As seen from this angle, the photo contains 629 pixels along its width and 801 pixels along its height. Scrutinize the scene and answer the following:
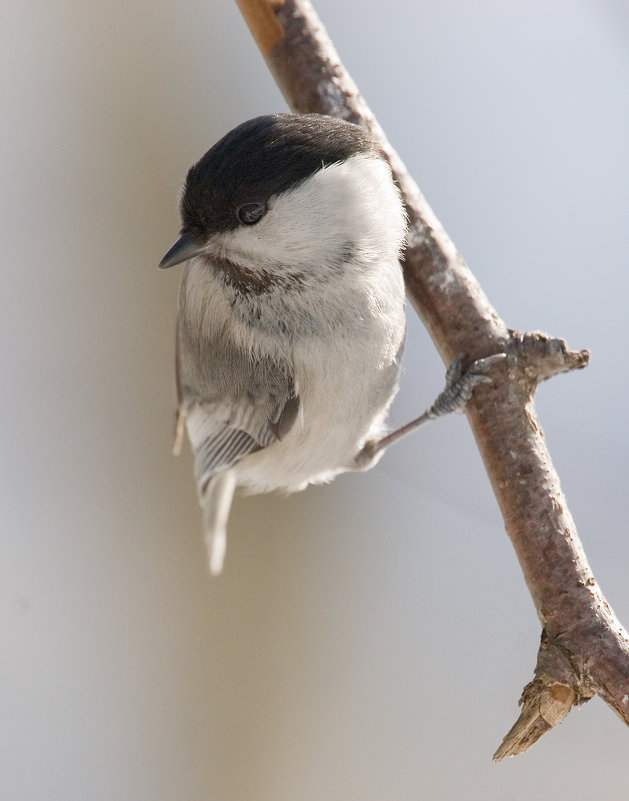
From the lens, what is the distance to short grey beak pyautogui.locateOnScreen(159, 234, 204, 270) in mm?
951

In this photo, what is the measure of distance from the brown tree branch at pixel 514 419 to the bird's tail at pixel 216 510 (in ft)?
1.50

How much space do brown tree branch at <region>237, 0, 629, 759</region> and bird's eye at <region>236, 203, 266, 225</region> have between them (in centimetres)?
23

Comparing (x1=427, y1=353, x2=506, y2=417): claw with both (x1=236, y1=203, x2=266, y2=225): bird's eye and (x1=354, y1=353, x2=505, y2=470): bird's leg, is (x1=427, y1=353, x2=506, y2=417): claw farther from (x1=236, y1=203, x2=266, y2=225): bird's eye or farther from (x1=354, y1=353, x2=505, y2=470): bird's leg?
(x1=236, y1=203, x2=266, y2=225): bird's eye

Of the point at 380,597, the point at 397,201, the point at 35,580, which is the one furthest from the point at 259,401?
the point at 380,597

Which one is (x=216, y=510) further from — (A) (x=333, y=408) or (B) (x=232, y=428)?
(A) (x=333, y=408)

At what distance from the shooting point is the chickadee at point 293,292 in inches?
35.9

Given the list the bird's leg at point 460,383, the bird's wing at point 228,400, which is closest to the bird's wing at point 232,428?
the bird's wing at point 228,400

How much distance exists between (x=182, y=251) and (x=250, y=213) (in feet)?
0.32

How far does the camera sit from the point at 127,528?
73.3 inches

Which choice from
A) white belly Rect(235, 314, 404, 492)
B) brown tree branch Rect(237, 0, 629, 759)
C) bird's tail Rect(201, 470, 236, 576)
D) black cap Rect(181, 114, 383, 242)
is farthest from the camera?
bird's tail Rect(201, 470, 236, 576)

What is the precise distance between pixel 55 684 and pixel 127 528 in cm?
39

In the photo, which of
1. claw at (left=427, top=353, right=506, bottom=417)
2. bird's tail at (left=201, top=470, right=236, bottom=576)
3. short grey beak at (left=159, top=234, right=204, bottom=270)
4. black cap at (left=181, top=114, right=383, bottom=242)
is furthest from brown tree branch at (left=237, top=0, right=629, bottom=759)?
bird's tail at (left=201, top=470, right=236, bottom=576)

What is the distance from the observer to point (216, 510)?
1.33 metres

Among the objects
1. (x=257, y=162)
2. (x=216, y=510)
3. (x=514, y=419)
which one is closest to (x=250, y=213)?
(x=257, y=162)
